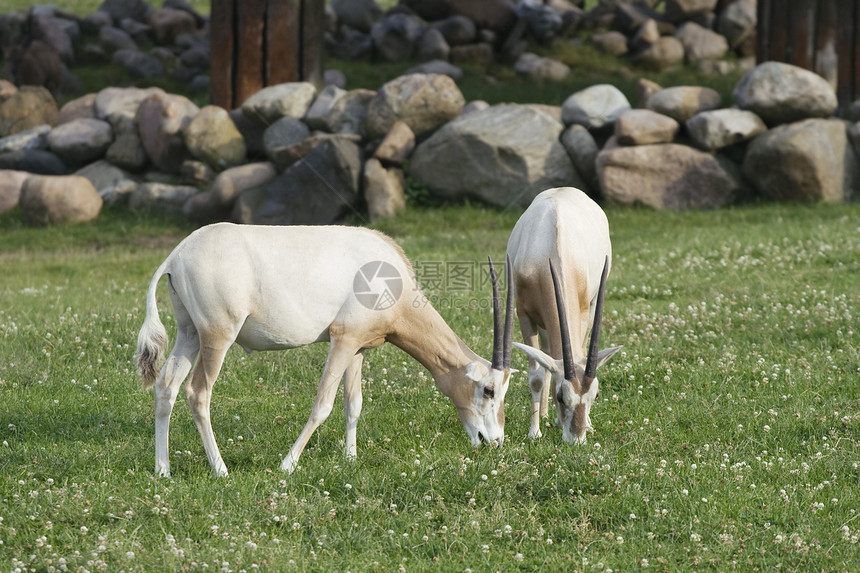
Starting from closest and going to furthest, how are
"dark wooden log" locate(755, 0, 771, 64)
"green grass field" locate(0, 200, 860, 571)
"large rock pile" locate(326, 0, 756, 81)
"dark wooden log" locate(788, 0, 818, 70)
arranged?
1. "green grass field" locate(0, 200, 860, 571)
2. "dark wooden log" locate(788, 0, 818, 70)
3. "dark wooden log" locate(755, 0, 771, 64)
4. "large rock pile" locate(326, 0, 756, 81)

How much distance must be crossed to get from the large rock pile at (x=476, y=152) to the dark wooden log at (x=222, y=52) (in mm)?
916

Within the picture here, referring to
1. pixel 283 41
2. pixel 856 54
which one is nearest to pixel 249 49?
pixel 283 41

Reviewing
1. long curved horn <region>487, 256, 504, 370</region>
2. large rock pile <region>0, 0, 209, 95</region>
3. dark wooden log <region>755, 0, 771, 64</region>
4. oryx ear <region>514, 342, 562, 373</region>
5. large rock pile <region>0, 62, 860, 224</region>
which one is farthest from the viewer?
large rock pile <region>0, 0, 209, 95</region>

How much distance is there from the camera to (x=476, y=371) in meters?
7.16

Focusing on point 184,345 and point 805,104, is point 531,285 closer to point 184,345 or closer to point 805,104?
point 184,345

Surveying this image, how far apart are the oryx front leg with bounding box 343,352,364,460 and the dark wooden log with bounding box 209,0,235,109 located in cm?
1285

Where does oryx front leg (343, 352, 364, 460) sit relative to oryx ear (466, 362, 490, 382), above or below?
below

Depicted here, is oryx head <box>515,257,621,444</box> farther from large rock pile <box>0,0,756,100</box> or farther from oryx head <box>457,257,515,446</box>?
large rock pile <box>0,0,756,100</box>

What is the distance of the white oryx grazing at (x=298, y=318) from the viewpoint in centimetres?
679

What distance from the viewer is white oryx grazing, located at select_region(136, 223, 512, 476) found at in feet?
22.3

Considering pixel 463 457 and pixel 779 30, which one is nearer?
pixel 463 457

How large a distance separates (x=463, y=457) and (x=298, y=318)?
147cm

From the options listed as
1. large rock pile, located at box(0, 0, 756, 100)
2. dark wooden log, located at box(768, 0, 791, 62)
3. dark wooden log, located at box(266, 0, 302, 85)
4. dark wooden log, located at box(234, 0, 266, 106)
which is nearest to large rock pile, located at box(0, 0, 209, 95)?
large rock pile, located at box(0, 0, 756, 100)

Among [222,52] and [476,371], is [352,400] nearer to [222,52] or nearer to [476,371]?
[476,371]
